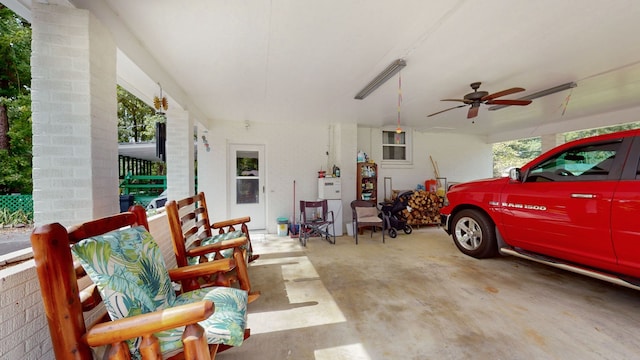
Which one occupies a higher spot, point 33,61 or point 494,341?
point 33,61

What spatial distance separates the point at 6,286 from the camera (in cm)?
94

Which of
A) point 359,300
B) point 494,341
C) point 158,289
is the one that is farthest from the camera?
point 359,300

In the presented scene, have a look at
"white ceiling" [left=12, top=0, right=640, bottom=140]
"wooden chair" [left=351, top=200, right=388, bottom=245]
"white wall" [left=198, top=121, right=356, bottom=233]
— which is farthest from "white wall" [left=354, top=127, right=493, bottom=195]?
"white ceiling" [left=12, top=0, right=640, bottom=140]

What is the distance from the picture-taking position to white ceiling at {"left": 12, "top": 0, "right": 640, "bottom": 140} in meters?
1.78

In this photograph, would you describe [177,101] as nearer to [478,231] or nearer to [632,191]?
[478,231]

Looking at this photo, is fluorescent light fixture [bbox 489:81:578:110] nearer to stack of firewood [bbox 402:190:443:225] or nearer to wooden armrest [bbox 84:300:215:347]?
stack of firewood [bbox 402:190:443:225]

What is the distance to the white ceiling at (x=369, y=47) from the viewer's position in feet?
5.83

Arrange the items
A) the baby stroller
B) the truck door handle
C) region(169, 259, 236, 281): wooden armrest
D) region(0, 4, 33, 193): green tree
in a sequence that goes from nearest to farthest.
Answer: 1. region(169, 259, 236, 281): wooden armrest
2. the truck door handle
3. region(0, 4, 33, 193): green tree
4. the baby stroller

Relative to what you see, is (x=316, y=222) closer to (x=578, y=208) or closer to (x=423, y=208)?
(x=423, y=208)

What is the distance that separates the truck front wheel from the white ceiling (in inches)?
74.4

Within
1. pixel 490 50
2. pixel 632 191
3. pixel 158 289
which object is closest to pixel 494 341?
pixel 632 191

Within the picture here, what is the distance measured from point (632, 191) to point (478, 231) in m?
1.66

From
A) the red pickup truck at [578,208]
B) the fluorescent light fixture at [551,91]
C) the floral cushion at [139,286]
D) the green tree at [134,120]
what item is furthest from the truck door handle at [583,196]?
the green tree at [134,120]

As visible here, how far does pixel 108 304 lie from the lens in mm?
1047
